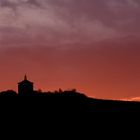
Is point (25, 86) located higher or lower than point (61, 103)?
higher

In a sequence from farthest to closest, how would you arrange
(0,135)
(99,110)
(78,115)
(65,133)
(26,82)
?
1. (26,82)
2. (99,110)
3. (78,115)
4. (65,133)
5. (0,135)

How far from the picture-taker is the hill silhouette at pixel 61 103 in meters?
30.0

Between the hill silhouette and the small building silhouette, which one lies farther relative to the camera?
the small building silhouette

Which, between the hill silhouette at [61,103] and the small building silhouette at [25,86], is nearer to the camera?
the hill silhouette at [61,103]

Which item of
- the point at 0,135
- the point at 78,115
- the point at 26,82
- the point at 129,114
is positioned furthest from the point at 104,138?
the point at 26,82

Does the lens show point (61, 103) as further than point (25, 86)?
No

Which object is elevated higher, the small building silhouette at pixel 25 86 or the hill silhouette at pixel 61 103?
the small building silhouette at pixel 25 86

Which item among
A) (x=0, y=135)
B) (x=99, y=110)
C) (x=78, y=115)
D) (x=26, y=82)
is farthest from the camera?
Result: (x=26, y=82)

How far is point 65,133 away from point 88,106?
448cm

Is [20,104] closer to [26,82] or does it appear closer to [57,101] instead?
[57,101]

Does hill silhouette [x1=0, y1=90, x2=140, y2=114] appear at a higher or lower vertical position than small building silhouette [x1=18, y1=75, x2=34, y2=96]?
lower

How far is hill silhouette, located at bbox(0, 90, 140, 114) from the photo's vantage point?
3002 centimetres

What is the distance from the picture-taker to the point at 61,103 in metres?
31.6

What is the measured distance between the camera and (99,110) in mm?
34125
